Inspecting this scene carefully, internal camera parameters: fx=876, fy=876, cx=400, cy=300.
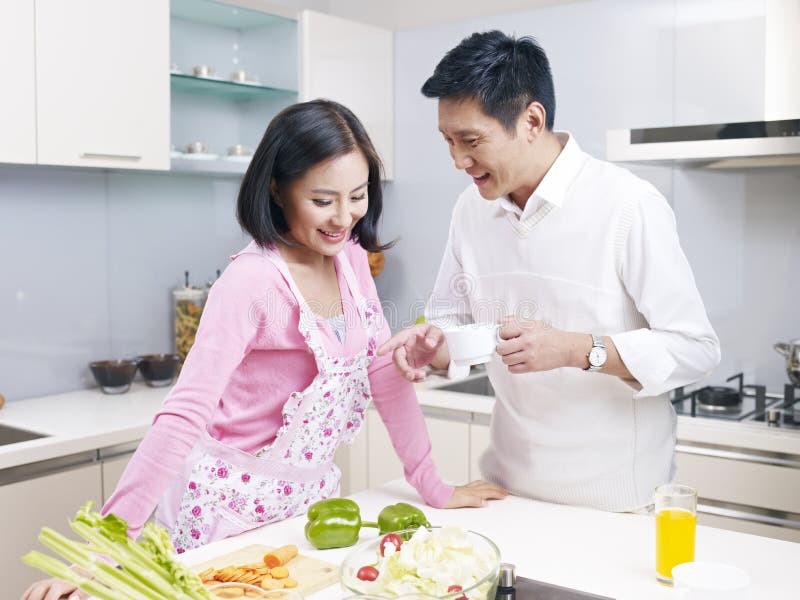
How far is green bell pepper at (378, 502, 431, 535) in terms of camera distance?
1.38 meters

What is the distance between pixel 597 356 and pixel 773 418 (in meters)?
1.26

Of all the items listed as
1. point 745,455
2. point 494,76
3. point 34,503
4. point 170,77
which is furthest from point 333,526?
point 170,77

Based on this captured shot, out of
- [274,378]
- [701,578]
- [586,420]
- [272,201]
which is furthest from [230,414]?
[701,578]

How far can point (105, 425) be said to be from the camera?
2453mm

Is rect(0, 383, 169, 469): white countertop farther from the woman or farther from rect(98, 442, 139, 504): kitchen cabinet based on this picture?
the woman

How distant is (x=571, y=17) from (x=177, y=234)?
1659mm

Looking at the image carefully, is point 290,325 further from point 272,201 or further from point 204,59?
point 204,59

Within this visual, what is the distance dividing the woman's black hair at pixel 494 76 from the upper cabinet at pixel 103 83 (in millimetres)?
1351

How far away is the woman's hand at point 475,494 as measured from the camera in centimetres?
159

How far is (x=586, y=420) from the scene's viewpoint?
1654 millimetres

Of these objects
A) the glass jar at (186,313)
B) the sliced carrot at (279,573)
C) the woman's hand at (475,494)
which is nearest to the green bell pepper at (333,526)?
the sliced carrot at (279,573)

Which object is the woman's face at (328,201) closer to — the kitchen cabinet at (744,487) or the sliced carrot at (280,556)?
the sliced carrot at (280,556)

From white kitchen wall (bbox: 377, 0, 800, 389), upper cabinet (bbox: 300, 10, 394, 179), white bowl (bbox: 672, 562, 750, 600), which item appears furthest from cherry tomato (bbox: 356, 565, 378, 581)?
upper cabinet (bbox: 300, 10, 394, 179)

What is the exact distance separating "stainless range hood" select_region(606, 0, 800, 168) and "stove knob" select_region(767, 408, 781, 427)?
0.73m
